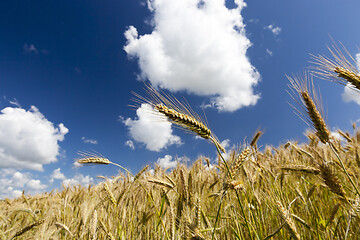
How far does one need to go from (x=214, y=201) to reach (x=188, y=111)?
2.08 metres

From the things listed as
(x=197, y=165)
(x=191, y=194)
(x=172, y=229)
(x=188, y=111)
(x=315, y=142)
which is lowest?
(x=172, y=229)

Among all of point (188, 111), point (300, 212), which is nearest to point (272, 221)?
point (300, 212)

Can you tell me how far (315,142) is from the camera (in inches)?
191

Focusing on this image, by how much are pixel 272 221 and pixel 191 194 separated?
1239 mm

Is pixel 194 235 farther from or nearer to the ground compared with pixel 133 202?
nearer to the ground

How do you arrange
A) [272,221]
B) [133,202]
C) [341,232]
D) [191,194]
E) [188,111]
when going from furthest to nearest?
[133,202], [272,221], [341,232], [191,194], [188,111]

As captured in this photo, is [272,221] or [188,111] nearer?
[188,111]

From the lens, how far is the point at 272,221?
242cm

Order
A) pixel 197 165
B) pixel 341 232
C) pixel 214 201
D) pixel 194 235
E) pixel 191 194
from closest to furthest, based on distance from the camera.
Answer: pixel 194 235 → pixel 191 194 → pixel 341 232 → pixel 214 201 → pixel 197 165

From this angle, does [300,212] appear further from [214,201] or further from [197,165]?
[197,165]

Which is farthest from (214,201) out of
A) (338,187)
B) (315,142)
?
(315,142)

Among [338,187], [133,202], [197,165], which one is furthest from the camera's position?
[197,165]

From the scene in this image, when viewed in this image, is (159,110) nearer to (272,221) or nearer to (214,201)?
(272,221)

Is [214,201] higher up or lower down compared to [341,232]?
higher up
